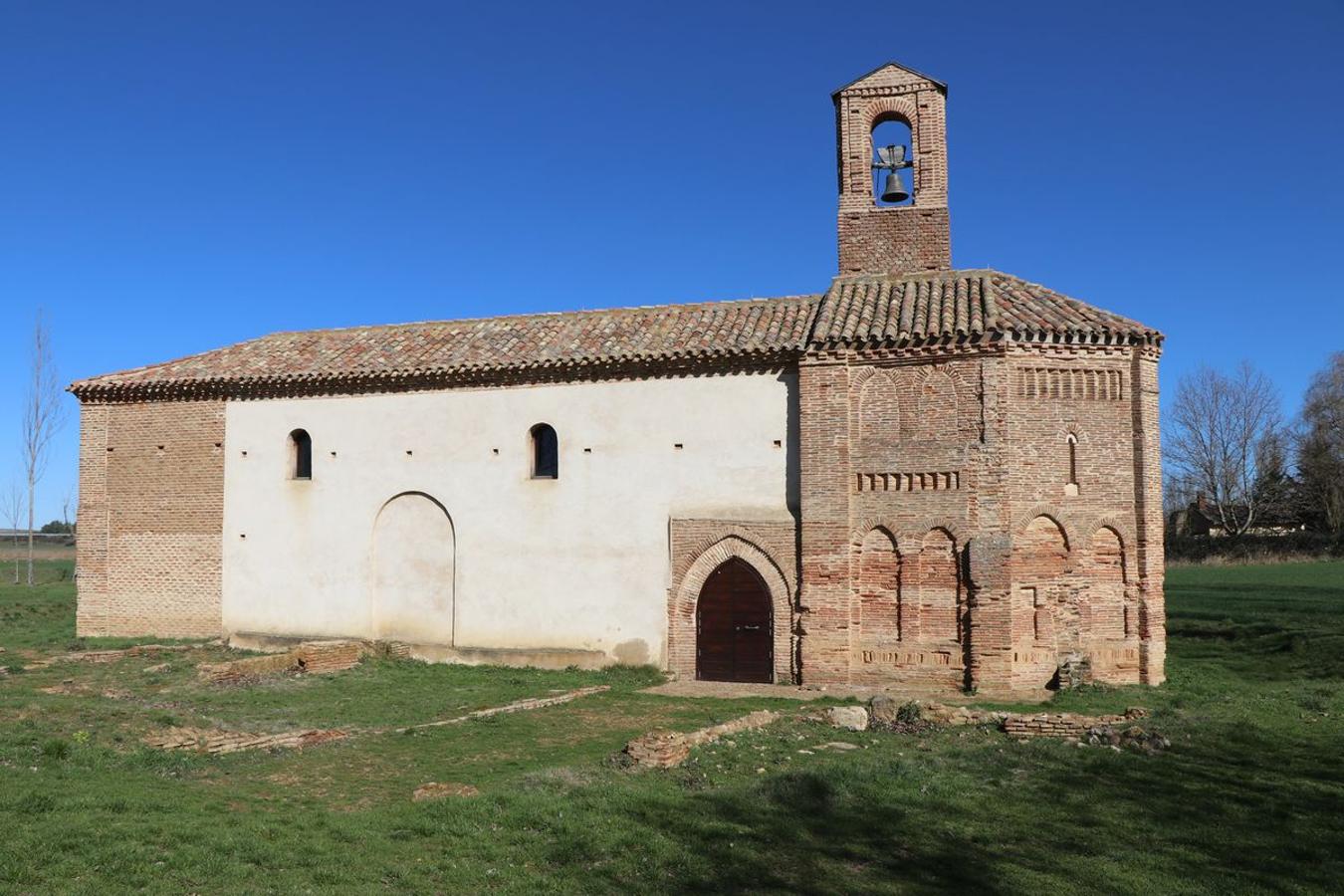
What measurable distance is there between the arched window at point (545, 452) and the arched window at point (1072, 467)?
8981mm

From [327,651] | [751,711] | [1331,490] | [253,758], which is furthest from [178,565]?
[1331,490]

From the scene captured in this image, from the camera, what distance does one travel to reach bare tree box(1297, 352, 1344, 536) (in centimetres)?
5137

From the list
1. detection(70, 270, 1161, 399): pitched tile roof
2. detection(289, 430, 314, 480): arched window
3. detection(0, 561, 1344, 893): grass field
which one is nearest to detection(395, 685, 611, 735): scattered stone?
detection(0, 561, 1344, 893): grass field

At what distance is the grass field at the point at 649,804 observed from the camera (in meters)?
7.13

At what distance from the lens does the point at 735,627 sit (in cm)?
1698

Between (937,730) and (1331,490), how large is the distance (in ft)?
164

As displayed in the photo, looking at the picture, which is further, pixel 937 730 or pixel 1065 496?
pixel 1065 496

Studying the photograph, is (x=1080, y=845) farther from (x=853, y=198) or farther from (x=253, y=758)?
(x=853, y=198)

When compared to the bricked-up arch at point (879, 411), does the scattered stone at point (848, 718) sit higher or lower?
lower

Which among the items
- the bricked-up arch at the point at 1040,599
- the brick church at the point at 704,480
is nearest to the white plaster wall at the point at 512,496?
the brick church at the point at 704,480

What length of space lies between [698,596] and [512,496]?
411 cm

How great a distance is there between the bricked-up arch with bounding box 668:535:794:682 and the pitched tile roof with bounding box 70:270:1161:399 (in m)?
3.38

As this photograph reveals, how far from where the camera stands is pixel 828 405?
54.0ft

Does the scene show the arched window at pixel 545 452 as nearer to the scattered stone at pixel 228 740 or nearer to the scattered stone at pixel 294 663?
the scattered stone at pixel 294 663
